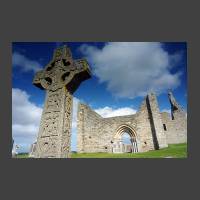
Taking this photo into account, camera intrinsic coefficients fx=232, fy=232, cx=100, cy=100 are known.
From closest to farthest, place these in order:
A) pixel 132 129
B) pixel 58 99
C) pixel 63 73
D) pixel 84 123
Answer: pixel 58 99, pixel 63 73, pixel 132 129, pixel 84 123

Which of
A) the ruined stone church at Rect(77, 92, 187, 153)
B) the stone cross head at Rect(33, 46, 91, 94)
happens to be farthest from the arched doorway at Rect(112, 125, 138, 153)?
the stone cross head at Rect(33, 46, 91, 94)

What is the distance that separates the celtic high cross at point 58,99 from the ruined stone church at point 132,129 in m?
9.20

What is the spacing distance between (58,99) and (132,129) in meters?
10.1

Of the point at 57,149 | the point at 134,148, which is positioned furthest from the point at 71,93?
the point at 134,148

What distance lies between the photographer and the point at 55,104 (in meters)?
5.88

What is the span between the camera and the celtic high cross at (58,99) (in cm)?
544

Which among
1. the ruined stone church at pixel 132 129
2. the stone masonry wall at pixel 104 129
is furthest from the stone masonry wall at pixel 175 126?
the stone masonry wall at pixel 104 129

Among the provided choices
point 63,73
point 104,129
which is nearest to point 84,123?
A: point 104,129

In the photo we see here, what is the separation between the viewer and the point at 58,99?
5898 millimetres

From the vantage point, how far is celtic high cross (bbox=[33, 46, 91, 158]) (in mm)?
5438

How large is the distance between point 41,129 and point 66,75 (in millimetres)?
1573

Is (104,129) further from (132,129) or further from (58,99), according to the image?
(58,99)

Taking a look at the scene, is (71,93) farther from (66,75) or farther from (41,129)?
(41,129)

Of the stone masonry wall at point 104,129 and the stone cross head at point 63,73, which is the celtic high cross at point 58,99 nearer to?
the stone cross head at point 63,73
